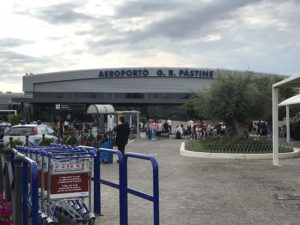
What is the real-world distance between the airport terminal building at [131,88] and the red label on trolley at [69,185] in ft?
217

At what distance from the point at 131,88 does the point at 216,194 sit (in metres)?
64.8

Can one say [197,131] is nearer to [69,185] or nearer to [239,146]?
[239,146]

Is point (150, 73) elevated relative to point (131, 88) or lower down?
elevated

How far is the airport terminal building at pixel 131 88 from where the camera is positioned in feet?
245

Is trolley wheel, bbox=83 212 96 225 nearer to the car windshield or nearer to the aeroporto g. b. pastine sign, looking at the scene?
the car windshield

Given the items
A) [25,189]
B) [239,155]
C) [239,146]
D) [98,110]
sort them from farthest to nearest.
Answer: [98,110] < [239,146] < [239,155] < [25,189]

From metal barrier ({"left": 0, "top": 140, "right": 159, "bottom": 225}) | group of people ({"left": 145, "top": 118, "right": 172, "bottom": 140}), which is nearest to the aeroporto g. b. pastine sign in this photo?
group of people ({"left": 145, "top": 118, "right": 172, "bottom": 140})

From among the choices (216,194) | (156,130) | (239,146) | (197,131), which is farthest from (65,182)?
(156,130)

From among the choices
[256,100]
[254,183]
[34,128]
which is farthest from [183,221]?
[256,100]

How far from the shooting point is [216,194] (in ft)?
35.2

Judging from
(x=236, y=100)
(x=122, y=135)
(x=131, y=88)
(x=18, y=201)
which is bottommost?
(x=18, y=201)

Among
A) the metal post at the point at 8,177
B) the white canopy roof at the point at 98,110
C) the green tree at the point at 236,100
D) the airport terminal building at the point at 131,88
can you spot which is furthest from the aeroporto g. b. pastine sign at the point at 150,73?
the metal post at the point at 8,177

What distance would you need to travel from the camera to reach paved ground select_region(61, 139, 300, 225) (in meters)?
8.30

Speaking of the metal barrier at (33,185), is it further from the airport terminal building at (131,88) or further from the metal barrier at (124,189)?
the airport terminal building at (131,88)
